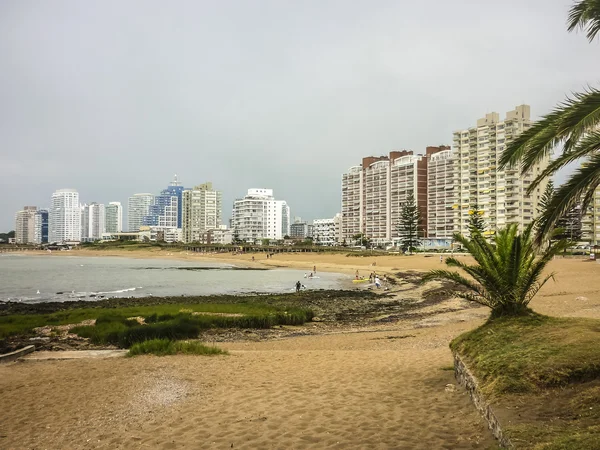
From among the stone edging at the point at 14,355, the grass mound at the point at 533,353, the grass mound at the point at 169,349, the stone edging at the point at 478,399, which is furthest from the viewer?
the grass mound at the point at 169,349

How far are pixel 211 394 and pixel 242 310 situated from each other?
1679 cm

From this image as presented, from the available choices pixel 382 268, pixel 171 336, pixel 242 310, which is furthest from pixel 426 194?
pixel 171 336

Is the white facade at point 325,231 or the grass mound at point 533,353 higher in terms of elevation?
the white facade at point 325,231

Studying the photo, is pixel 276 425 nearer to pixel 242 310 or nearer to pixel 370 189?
pixel 242 310

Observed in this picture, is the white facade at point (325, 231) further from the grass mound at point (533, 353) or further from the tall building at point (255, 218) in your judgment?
the grass mound at point (533, 353)

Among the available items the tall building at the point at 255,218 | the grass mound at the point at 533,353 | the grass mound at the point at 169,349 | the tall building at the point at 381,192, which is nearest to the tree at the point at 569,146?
the grass mound at the point at 533,353

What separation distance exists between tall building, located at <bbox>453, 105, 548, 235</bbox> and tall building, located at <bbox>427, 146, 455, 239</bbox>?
10.0 m

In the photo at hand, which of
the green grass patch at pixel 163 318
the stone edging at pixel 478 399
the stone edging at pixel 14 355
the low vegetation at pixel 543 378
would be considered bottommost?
the green grass patch at pixel 163 318

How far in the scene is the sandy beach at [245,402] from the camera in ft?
20.0

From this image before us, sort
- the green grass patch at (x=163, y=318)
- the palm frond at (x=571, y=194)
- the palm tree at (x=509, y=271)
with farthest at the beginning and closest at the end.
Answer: the green grass patch at (x=163, y=318)
the palm tree at (x=509, y=271)
the palm frond at (x=571, y=194)

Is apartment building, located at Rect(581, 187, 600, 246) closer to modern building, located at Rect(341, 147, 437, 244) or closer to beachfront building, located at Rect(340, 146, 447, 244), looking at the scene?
modern building, located at Rect(341, 147, 437, 244)

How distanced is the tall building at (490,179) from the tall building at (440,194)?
1003 cm

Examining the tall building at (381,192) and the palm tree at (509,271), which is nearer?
the palm tree at (509,271)

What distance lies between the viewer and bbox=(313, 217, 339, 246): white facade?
183m
